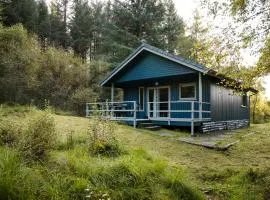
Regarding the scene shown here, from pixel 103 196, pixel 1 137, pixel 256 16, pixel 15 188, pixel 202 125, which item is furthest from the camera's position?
pixel 202 125

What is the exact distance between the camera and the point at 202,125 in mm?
14766

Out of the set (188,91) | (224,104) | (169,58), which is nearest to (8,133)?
(169,58)

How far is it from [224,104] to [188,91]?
332 cm

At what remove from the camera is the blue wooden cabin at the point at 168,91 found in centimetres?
1522

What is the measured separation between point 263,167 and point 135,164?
4.05m

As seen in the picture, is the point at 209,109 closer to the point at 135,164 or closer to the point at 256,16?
the point at 256,16

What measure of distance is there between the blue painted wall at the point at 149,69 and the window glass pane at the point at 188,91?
4.59 ft

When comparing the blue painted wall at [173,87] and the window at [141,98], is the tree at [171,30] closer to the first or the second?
the blue painted wall at [173,87]

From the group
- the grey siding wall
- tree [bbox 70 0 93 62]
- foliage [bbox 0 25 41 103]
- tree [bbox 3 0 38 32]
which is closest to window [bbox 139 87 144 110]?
the grey siding wall

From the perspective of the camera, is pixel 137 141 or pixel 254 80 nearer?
pixel 254 80

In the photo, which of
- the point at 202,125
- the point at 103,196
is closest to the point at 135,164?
the point at 103,196

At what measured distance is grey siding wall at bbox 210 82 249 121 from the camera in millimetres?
16797

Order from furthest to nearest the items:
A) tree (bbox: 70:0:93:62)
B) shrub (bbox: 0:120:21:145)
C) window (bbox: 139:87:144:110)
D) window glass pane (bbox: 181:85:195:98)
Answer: tree (bbox: 70:0:93:62) → window (bbox: 139:87:144:110) → window glass pane (bbox: 181:85:195:98) → shrub (bbox: 0:120:21:145)

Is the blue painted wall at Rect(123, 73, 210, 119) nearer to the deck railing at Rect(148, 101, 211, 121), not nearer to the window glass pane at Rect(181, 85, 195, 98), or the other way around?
the deck railing at Rect(148, 101, 211, 121)
